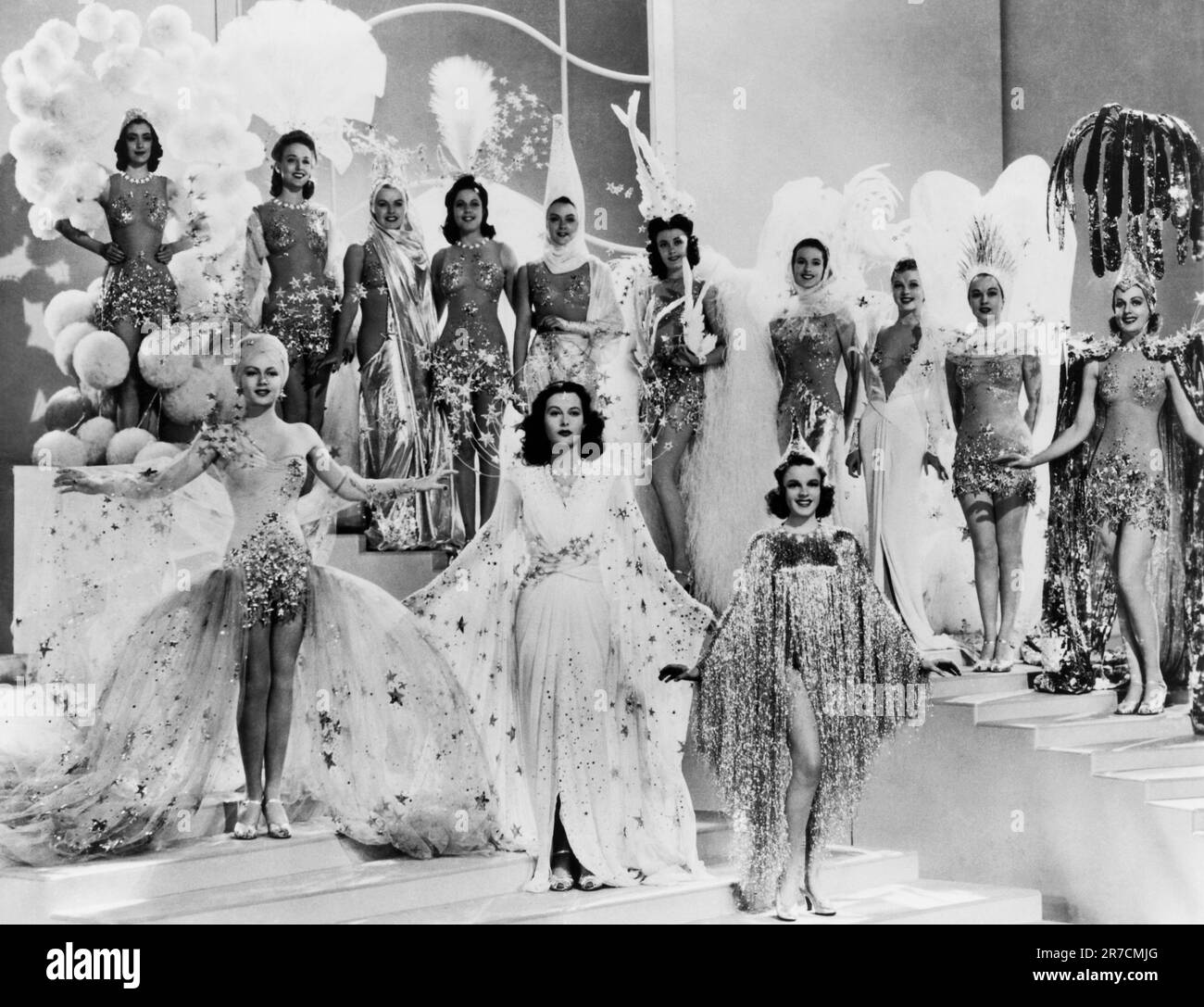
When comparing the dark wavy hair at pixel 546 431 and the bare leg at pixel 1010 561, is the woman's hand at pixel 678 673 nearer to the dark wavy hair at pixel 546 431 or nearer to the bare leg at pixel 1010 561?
the dark wavy hair at pixel 546 431

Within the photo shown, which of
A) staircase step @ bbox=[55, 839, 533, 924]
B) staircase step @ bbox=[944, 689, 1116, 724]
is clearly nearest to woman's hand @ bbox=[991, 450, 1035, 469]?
staircase step @ bbox=[944, 689, 1116, 724]

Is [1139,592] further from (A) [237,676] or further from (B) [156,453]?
(B) [156,453]

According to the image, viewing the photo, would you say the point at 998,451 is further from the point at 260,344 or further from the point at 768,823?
the point at 260,344

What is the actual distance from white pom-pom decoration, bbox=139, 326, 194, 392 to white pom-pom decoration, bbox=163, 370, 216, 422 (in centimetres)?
2

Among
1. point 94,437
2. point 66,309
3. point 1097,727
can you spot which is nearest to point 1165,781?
point 1097,727

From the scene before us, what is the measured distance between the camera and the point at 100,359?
220 inches

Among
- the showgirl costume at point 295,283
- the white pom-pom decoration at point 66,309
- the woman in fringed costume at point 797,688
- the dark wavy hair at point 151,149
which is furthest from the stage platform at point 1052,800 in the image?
the dark wavy hair at point 151,149

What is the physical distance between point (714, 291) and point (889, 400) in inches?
28.1

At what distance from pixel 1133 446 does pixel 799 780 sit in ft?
5.53

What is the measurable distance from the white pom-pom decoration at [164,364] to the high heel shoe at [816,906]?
246 centimetres

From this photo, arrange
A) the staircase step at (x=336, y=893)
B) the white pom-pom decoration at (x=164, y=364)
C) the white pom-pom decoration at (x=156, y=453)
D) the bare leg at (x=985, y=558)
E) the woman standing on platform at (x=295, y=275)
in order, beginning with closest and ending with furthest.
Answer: the staircase step at (x=336, y=893), the white pom-pom decoration at (x=156, y=453), the white pom-pom decoration at (x=164, y=364), the woman standing on platform at (x=295, y=275), the bare leg at (x=985, y=558)

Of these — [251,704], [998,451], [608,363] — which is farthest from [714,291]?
[251,704]

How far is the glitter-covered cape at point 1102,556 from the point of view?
6.02 metres

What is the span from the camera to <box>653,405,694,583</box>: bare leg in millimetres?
6055
